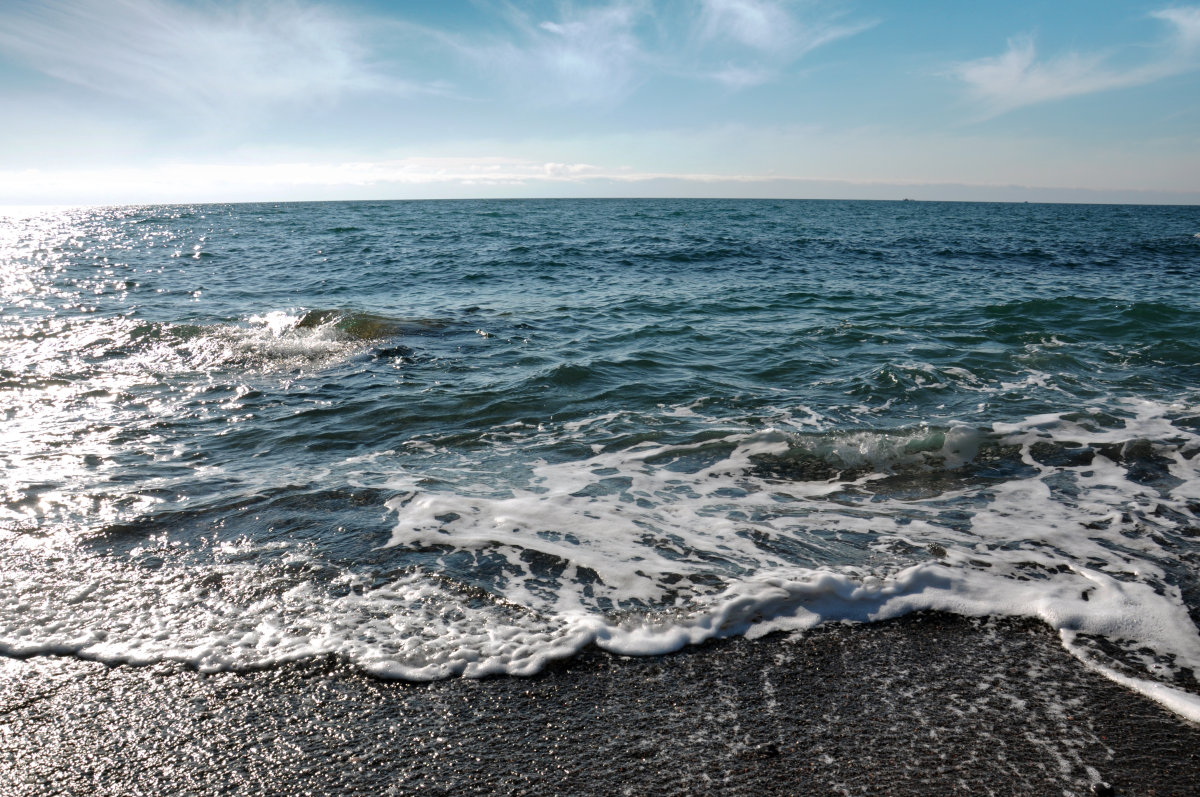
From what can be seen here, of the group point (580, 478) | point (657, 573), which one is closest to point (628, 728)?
point (657, 573)

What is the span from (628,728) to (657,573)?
1.39 m

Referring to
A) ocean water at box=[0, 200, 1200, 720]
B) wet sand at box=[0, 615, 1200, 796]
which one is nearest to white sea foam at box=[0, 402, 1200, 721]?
ocean water at box=[0, 200, 1200, 720]

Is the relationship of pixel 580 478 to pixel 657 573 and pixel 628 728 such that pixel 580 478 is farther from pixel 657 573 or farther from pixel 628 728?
pixel 628 728

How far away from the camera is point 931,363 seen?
913 centimetres

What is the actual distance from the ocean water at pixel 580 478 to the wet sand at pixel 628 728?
0.63 feet

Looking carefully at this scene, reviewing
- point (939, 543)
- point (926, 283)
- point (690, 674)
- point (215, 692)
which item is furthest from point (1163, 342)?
point (215, 692)

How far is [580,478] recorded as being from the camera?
5570mm

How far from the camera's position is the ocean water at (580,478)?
3479mm

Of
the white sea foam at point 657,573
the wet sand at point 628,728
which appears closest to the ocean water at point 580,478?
the white sea foam at point 657,573

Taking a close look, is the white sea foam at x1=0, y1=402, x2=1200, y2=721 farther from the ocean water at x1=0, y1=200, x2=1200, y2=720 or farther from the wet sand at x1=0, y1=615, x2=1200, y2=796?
the wet sand at x1=0, y1=615, x2=1200, y2=796

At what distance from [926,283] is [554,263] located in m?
10.8

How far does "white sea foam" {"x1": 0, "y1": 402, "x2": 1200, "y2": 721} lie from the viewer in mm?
3273

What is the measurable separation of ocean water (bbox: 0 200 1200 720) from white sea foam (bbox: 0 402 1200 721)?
0.08 feet

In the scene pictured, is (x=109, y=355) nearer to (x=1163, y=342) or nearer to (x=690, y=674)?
(x=690, y=674)
